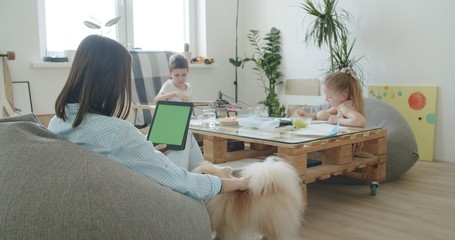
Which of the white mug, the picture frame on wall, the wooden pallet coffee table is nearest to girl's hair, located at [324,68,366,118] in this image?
the wooden pallet coffee table

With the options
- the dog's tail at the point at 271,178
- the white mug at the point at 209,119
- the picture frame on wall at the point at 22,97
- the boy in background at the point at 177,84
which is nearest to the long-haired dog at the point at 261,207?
the dog's tail at the point at 271,178

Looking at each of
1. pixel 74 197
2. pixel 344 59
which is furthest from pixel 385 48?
pixel 74 197

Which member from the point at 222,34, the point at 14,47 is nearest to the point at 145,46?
the point at 222,34

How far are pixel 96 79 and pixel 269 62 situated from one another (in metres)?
3.68

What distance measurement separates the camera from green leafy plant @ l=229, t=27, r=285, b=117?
4.54 m

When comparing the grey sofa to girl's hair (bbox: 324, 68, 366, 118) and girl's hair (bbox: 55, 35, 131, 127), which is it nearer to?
girl's hair (bbox: 55, 35, 131, 127)

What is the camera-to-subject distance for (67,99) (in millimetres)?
1185

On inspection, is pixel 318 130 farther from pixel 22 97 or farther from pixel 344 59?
pixel 22 97

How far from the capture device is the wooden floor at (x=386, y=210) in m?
1.93

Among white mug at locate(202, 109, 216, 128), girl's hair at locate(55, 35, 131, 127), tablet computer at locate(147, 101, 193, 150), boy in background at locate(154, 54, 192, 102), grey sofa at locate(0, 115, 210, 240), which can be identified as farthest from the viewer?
boy in background at locate(154, 54, 192, 102)

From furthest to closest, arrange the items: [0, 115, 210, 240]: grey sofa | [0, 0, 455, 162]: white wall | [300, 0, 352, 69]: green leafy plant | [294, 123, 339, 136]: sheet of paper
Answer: [300, 0, 352, 69]: green leafy plant → [0, 0, 455, 162]: white wall → [294, 123, 339, 136]: sheet of paper → [0, 115, 210, 240]: grey sofa

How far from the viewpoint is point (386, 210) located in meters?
2.24

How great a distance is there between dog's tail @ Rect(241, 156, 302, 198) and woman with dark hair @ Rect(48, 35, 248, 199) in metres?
0.32

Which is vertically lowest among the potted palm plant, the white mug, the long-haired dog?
the long-haired dog
